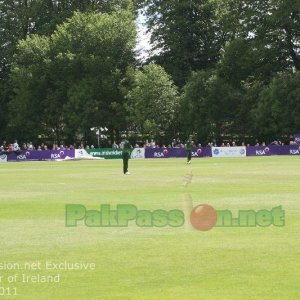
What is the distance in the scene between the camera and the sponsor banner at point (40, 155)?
241 feet

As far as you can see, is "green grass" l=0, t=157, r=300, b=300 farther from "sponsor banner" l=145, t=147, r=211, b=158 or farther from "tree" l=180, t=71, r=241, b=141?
"tree" l=180, t=71, r=241, b=141

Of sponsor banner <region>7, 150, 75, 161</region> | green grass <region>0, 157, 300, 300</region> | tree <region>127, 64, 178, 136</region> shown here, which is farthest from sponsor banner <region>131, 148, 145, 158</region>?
green grass <region>0, 157, 300, 300</region>

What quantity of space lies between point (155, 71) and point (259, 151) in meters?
14.6

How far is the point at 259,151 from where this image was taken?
71.9m

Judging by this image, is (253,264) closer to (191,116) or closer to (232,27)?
(191,116)

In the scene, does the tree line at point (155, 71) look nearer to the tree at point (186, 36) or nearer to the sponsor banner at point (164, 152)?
the tree at point (186, 36)

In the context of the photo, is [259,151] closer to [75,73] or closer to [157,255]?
[75,73]

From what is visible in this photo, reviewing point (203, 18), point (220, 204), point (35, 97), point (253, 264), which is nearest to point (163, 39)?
point (203, 18)

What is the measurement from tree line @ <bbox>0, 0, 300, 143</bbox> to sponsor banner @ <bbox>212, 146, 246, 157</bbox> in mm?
4252

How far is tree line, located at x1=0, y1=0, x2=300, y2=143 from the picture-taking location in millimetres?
78062

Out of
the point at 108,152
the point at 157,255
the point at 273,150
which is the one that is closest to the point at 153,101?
the point at 108,152

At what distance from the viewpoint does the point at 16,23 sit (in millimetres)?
95625

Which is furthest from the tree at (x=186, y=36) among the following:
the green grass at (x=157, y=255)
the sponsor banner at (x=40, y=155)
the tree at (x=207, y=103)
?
the green grass at (x=157, y=255)

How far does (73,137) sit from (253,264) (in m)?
79.3
